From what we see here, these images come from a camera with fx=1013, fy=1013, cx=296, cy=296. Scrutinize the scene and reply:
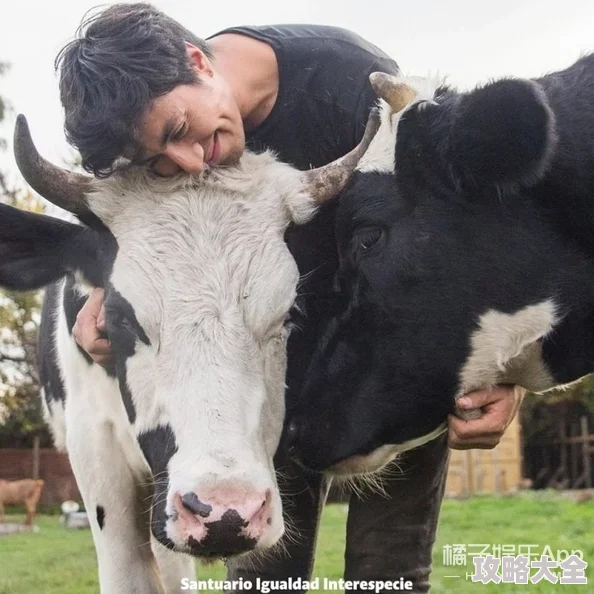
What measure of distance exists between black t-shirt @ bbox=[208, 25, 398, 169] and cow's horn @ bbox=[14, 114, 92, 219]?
65 centimetres

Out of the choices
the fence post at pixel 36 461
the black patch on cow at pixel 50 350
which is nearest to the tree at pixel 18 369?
the fence post at pixel 36 461

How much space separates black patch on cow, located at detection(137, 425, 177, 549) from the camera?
109 inches

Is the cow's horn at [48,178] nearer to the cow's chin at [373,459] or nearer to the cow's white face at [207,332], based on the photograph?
the cow's white face at [207,332]

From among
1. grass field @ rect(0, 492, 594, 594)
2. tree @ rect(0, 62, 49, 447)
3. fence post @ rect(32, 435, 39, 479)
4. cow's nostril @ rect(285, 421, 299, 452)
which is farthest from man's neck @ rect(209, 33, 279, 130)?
fence post @ rect(32, 435, 39, 479)

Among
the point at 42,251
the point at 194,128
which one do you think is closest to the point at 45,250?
the point at 42,251

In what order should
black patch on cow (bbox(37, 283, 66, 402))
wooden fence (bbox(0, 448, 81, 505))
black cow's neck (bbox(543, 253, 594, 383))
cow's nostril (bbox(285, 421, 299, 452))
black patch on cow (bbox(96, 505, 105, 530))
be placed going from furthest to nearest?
wooden fence (bbox(0, 448, 81, 505)) → black patch on cow (bbox(37, 283, 66, 402)) → black patch on cow (bbox(96, 505, 105, 530)) → cow's nostril (bbox(285, 421, 299, 452)) → black cow's neck (bbox(543, 253, 594, 383))

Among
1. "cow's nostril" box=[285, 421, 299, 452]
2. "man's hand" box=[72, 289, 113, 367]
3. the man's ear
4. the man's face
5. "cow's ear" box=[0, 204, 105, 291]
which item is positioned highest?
the man's ear

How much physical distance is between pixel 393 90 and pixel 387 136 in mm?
149

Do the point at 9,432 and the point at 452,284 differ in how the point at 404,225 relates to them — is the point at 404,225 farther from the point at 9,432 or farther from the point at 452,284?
the point at 9,432

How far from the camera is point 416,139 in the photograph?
3.24 metres

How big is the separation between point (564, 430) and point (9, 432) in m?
12.4

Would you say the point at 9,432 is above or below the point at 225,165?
below

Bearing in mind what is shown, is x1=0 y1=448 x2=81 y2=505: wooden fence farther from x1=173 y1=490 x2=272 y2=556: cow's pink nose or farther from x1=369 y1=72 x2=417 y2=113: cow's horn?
x1=173 y1=490 x2=272 y2=556: cow's pink nose

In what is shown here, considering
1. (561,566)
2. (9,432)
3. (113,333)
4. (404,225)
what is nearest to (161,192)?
(113,333)
